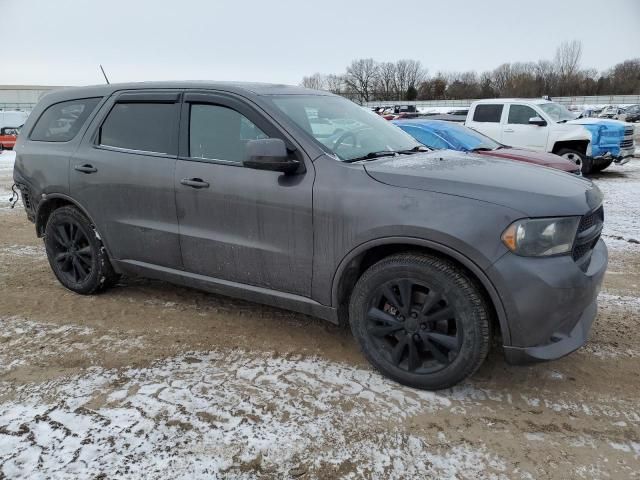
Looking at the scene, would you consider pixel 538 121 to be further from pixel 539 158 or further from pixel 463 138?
pixel 463 138

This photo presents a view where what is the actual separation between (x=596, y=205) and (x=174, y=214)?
2750 mm

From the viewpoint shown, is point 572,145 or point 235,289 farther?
point 572,145

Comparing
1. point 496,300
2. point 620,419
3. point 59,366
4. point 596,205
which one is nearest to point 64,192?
point 59,366

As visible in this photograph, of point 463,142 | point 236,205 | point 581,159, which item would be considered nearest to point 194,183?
point 236,205

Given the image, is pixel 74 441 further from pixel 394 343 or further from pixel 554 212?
pixel 554 212

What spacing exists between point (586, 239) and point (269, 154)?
6.12 ft

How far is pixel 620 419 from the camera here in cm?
275

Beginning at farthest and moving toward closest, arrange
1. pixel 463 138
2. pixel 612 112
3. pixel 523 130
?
1. pixel 612 112
2. pixel 523 130
3. pixel 463 138

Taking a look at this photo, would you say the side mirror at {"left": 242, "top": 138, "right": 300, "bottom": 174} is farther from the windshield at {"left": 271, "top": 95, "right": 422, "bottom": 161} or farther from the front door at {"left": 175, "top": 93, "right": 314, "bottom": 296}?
the windshield at {"left": 271, "top": 95, "right": 422, "bottom": 161}

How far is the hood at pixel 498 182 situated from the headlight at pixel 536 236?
1.8 inches

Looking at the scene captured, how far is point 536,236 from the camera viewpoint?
8.57 ft

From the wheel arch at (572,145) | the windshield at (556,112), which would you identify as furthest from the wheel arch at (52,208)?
the windshield at (556,112)

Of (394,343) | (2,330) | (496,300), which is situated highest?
(496,300)

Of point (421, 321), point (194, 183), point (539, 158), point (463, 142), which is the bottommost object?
point (421, 321)
